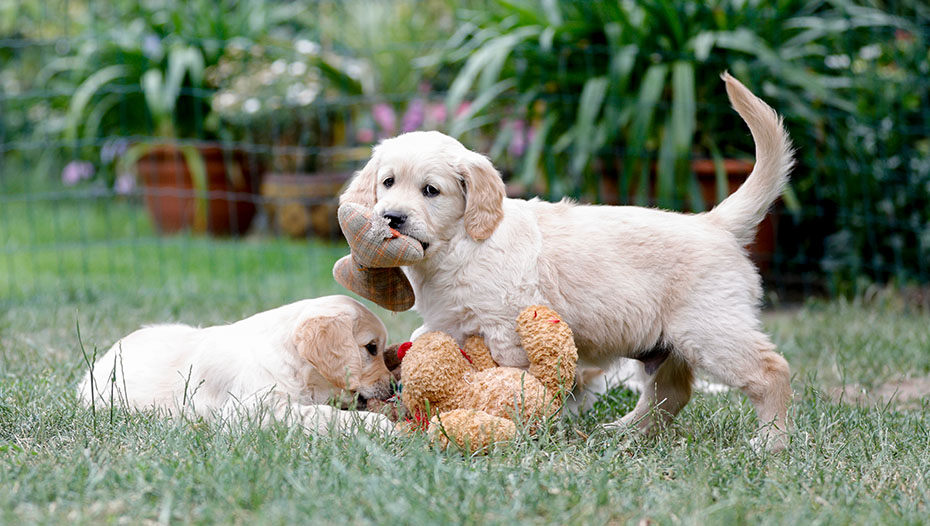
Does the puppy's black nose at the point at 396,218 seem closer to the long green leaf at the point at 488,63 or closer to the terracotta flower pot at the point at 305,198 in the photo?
the long green leaf at the point at 488,63

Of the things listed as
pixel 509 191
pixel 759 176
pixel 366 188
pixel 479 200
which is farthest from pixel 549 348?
pixel 509 191

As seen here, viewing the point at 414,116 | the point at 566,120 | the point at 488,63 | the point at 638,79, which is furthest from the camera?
the point at 414,116

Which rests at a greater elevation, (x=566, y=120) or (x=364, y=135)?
(x=566, y=120)

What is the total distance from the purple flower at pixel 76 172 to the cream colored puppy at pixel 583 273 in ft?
23.4

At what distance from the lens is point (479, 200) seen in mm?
3055

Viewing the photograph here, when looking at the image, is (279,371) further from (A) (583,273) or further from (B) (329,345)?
(A) (583,273)

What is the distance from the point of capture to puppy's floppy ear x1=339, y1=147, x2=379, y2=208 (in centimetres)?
313

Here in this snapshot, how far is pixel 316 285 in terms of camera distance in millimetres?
6223

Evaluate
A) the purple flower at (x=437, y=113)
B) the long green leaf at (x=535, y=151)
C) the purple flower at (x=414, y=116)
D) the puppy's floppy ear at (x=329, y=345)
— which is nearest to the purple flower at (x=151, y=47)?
the purple flower at (x=414, y=116)

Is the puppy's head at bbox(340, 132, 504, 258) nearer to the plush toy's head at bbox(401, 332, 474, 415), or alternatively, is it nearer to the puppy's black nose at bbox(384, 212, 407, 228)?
the puppy's black nose at bbox(384, 212, 407, 228)

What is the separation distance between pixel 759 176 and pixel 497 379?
119 centimetres

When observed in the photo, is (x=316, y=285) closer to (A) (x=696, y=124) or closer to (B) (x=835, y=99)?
(A) (x=696, y=124)

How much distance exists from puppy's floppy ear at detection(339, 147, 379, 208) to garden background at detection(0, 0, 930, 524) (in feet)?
2.84

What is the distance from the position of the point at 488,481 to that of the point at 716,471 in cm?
64
